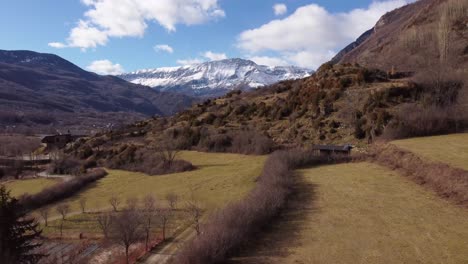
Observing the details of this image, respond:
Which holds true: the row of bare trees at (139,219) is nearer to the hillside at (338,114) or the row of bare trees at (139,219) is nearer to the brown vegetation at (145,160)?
the brown vegetation at (145,160)

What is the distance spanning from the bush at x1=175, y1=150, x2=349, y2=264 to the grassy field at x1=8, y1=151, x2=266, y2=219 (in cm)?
431

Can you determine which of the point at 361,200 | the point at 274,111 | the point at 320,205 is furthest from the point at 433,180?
the point at 274,111

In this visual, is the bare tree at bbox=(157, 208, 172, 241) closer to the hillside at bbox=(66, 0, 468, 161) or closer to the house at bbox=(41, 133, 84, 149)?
the hillside at bbox=(66, 0, 468, 161)

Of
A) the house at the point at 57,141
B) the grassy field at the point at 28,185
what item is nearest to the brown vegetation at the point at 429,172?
the grassy field at the point at 28,185

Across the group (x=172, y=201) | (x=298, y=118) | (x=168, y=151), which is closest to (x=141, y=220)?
(x=172, y=201)

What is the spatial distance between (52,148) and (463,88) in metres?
90.0

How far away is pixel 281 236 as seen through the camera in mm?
24766

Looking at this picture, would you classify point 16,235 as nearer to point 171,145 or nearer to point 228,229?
point 228,229

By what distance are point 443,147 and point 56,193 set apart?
44554 millimetres

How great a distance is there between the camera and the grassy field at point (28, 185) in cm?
5667

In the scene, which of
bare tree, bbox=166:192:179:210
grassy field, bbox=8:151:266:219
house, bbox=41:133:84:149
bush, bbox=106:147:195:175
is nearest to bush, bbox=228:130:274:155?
grassy field, bbox=8:151:266:219

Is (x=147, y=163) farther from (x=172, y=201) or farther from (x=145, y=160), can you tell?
(x=172, y=201)

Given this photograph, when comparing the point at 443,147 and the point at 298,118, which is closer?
the point at 443,147

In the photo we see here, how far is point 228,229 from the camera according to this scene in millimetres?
22875
